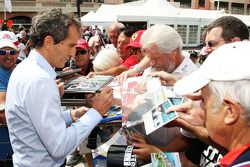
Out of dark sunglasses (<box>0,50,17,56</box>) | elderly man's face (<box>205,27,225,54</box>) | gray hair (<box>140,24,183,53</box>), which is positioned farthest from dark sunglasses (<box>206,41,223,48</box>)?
dark sunglasses (<box>0,50,17,56</box>)

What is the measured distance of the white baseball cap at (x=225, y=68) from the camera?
981 mm

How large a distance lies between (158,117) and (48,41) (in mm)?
764

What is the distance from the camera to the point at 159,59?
86.9 inches

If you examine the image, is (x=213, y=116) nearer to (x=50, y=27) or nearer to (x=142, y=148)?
(x=142, y=148)

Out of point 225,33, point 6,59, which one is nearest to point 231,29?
point 225,33

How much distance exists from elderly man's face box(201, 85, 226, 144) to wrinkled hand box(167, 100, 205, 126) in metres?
0.22

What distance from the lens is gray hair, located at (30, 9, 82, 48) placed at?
1.71 m

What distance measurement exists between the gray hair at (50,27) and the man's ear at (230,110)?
1012 mm

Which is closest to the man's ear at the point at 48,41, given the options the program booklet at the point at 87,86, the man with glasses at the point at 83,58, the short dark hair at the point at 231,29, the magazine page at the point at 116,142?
the program booklet at the point at 87,86

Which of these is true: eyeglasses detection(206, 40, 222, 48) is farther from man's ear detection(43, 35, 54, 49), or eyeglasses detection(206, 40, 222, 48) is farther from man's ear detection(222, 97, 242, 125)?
man's ear detection(222, 97, 242, 125)

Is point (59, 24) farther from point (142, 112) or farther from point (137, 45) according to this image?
point (137, 45)

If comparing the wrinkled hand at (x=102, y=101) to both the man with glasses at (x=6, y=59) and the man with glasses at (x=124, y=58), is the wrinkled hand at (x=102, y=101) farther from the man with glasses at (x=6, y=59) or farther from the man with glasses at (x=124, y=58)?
the man with glasses at (x=6, y=59)

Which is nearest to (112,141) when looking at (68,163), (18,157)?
(18,157)

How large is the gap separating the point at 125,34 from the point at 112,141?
80.4 inches
